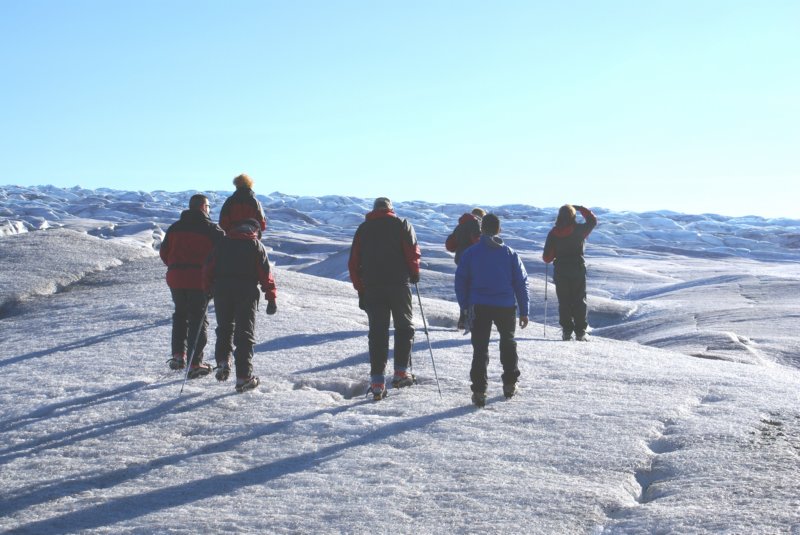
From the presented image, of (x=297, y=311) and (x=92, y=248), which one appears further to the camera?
(x=92, y=248)

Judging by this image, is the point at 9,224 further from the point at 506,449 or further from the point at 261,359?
the point at 506,449

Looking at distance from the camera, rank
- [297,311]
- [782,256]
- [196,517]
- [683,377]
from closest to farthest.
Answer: [196,517], [683,377], [297,311], [782,256]

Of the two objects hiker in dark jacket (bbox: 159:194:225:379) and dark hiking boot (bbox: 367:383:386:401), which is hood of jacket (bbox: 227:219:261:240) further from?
dark hiking boot (bbox: 367:383:386:401)

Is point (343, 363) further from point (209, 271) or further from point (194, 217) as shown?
point (194, 217)

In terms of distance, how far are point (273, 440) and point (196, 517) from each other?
1.44 m

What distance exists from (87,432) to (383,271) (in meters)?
3.07

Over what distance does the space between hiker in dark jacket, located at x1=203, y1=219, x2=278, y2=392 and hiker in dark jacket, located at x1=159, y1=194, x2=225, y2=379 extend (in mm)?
863

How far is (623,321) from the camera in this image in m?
19.6

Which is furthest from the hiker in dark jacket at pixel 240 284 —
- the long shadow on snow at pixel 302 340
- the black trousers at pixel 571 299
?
the black trousers at pixel 571 299

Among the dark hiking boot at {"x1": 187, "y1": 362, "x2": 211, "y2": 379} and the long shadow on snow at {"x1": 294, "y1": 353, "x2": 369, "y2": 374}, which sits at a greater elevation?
the long shadow on snow at {"x1": 294, "y1": 353, "x2": 369, "y2": 374}

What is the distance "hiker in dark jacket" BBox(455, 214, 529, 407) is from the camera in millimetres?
7062

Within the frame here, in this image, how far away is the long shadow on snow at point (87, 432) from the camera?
6109 millimetres

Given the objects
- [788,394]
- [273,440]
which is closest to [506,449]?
[273,440]

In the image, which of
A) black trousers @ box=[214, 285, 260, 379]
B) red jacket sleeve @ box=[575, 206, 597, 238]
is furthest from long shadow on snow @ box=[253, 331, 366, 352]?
red jacket sleeve @ box=[575, 206, 597, 238]
